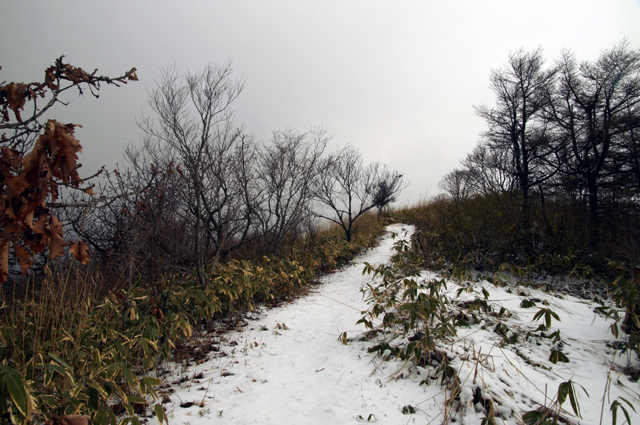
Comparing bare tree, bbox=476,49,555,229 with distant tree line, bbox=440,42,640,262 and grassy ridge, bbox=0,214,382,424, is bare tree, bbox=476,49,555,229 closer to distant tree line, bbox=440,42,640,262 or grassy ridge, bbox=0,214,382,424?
distant tree line, bbox=440,42,640,262

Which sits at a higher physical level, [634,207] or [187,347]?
[634,207]

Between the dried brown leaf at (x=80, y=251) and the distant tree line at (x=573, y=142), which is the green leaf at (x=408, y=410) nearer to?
the dried brown leaf at (x=80, y=251)

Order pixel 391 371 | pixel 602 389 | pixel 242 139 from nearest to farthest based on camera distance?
pixel 602 389 → pixel 391 371 → pixel 242 139

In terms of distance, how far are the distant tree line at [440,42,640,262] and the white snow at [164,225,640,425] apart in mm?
3912

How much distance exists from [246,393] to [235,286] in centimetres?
192

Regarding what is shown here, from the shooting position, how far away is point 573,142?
7.13 meters

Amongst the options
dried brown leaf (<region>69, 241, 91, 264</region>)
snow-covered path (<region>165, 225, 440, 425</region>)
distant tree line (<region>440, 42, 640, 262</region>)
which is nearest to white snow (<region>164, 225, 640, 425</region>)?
snow-covered path (<region>165, 225, 440, 425</region>)

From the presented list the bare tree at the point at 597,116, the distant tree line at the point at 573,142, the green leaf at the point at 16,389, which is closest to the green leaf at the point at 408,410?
the green leaf at the point at 16,389

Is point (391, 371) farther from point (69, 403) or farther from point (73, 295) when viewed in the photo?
point (73, 295)

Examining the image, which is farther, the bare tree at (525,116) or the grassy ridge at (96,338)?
the bare tree at (525,116)

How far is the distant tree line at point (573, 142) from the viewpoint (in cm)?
636

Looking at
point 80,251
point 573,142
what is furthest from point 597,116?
point 80,251

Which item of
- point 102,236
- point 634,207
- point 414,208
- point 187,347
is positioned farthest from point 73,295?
point 414,208

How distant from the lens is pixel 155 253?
3275mm
